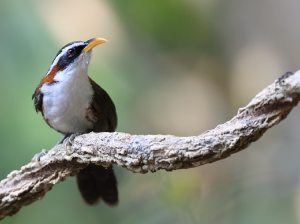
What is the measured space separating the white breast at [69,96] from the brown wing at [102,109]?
0.07 metres

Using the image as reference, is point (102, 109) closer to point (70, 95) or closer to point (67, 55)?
point (70, 95)

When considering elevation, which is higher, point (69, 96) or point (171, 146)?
point (69, 96)

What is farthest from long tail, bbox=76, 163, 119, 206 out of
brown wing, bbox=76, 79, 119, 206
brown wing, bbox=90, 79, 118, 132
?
brown wing, bbox=90, 79, 118, 132

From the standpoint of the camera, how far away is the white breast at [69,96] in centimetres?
219

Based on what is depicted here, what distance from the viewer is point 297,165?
10.0ft

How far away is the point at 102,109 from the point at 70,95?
0.32 m

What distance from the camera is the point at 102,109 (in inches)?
94.3

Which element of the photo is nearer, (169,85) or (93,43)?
(93,43)

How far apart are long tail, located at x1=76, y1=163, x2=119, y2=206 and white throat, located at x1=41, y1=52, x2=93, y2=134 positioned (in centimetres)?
56

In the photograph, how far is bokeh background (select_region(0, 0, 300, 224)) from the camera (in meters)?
3.09

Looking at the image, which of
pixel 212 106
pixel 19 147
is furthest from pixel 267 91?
pixel 19 147

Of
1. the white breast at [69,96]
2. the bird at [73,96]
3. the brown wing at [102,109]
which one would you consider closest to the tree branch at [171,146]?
the bird at [73,96]

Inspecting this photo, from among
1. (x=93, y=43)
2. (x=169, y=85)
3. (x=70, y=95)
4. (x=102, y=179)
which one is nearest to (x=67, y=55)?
(x=93, y=43)

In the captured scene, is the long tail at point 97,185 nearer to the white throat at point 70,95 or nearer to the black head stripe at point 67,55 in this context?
the white throat at point 70,95
